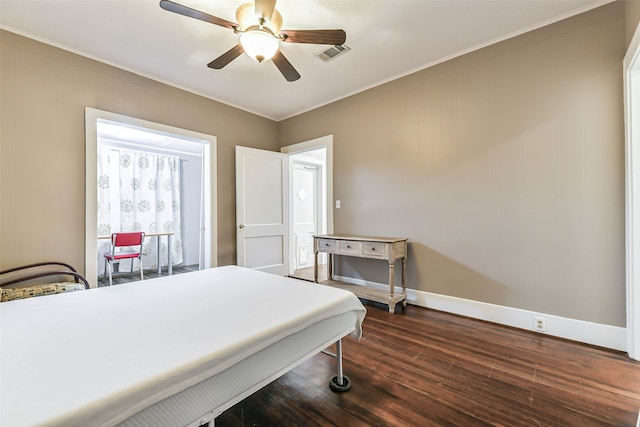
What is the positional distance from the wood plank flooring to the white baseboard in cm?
8

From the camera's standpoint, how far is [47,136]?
8.07 feet

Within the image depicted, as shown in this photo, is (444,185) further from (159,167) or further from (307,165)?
(159,167)

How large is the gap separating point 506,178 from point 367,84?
190cm

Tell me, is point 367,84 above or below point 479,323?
above

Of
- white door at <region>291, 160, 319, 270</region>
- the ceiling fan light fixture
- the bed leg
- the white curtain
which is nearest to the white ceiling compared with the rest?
the ceiling fan light fixture

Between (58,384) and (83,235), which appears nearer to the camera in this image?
(58,384)

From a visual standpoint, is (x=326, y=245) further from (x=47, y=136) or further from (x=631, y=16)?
(x=631, y=16)

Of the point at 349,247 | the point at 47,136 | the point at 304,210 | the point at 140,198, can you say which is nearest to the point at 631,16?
the point at 349,247

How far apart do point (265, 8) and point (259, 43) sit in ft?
0.67

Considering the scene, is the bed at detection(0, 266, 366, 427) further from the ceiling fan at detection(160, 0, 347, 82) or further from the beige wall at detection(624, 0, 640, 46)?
the beige wall at detection(624, 0, 640, 46)

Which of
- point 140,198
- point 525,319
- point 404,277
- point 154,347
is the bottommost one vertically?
point 525,319

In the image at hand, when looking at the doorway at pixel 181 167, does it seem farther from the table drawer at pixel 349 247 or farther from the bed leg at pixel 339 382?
the bed leg at pixel 339 382

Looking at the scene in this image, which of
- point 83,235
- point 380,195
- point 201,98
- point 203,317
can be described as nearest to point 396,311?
point 380,195

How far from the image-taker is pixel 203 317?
1191mm
